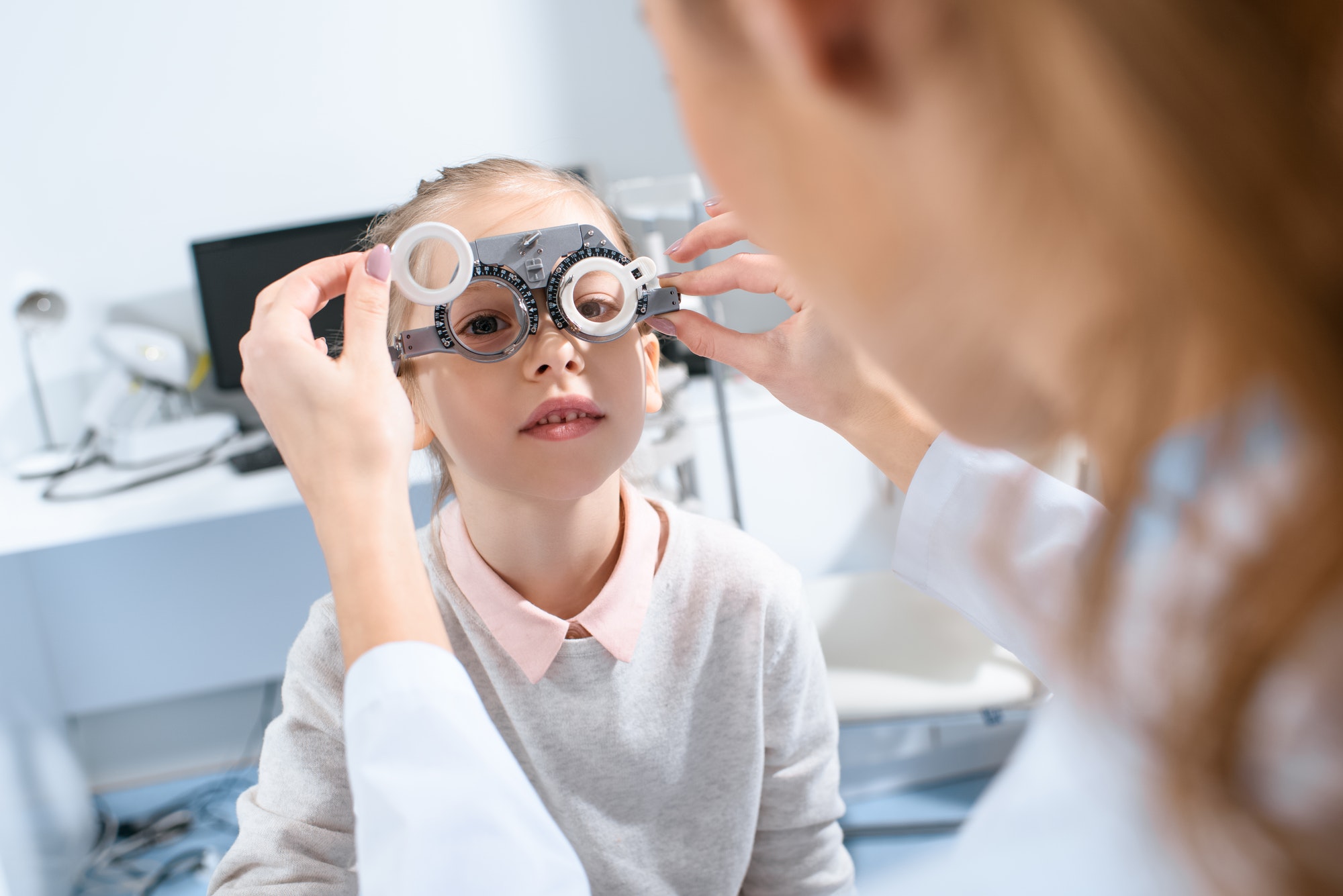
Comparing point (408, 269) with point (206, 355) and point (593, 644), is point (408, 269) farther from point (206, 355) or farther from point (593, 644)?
point (206, 355)

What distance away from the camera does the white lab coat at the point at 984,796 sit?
396 mm

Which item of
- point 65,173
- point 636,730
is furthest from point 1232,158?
point 65,173

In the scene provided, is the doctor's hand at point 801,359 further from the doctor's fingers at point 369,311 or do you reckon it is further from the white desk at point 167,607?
the white desk at point 167,607

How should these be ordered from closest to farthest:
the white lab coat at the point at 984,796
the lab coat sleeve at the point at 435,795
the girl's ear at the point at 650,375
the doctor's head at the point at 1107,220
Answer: the doctor's head at the point at 1107,220, the white lab coat at the point at 984,796, the lab coat sleeve at the point at 435,795, the girl's ear at the point at 650,375

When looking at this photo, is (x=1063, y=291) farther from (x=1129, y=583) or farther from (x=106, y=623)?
(x=106, y=623)

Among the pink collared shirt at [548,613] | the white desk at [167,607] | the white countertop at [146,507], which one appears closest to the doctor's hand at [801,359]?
the pink collared shirt at [548,613]

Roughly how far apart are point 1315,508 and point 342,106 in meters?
2.34

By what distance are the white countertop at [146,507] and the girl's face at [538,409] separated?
919 millimetres

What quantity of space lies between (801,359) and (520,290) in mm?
266

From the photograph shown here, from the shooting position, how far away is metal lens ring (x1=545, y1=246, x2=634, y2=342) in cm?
86

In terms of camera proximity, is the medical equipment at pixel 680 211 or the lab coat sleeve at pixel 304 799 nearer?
the lab coat sleeve at pixel 304 799

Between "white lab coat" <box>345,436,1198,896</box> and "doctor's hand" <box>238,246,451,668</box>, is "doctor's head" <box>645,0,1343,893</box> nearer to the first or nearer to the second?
"white lab coat" <box>345,436,1198,896</box>

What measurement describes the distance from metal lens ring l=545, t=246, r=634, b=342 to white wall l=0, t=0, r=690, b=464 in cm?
143

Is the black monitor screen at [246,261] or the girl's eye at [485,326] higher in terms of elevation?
the black monitor screen at [246,261]
